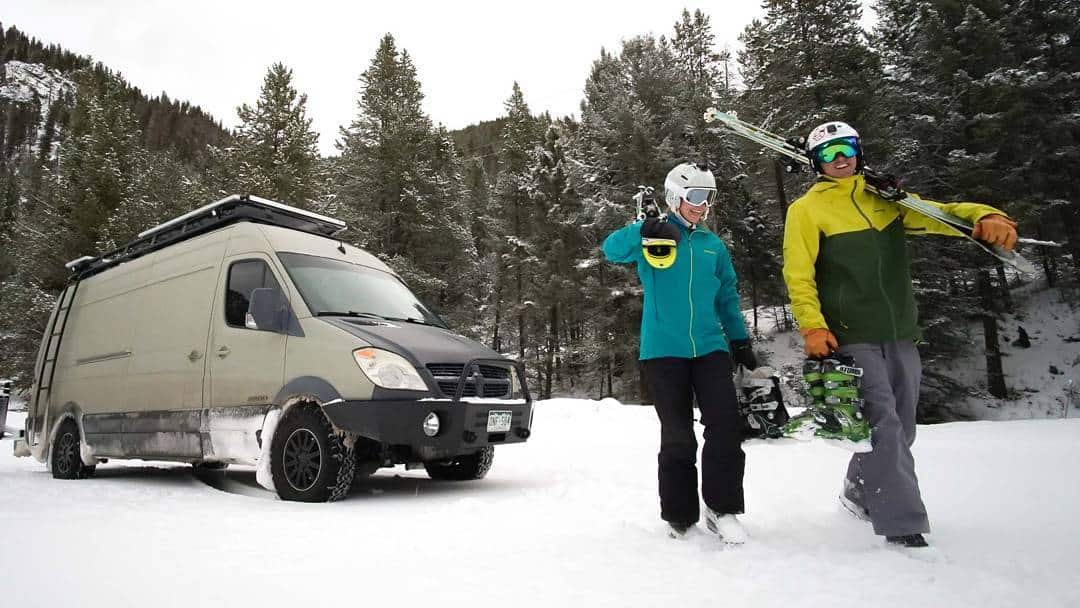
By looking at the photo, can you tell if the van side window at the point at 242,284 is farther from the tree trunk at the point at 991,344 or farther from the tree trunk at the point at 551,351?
the tree trunk at the point at 551,351

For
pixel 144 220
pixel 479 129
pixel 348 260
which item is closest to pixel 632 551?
pixel 348 260

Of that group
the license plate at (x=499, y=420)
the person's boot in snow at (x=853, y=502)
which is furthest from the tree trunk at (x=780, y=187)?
the person's boot in snow at (x=853, y=502)

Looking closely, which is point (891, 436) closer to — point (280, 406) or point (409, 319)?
point (409, 319)

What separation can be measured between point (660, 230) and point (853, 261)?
1024 mm

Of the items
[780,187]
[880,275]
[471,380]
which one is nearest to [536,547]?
[471,380]

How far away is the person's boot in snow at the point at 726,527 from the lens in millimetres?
2973

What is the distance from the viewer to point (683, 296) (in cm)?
332

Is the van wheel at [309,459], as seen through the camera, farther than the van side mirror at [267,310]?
No

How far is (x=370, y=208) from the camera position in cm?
2331

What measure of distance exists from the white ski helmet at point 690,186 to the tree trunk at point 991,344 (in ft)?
65.0

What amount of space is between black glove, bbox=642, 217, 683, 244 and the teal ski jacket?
91mm

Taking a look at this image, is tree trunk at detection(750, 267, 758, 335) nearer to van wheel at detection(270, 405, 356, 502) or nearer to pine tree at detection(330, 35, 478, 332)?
pine tree at detection(330, 35, 478, 332)

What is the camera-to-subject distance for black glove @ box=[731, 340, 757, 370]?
3.53 meters

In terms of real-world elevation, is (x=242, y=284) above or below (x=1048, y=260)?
below
